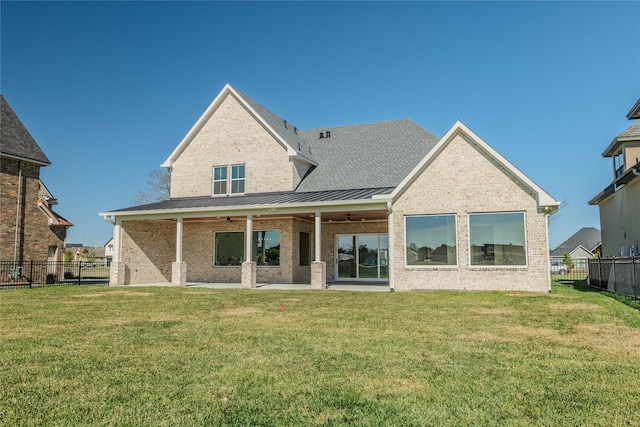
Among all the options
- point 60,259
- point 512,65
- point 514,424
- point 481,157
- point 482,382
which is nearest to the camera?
point 514,424

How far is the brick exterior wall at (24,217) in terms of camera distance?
20078mm

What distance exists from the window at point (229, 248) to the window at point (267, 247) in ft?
3.02

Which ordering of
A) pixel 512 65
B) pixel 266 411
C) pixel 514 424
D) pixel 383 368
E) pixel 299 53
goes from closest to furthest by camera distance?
pixel 514 424 → pixel 266 411 → pixel 383 368 → pixel 512 65 → pixel 299 53

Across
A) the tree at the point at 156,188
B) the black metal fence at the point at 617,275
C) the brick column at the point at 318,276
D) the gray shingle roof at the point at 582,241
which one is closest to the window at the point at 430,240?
the brick column at the point at 318,276

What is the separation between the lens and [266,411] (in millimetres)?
3504

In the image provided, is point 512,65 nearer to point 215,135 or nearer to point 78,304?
point 215,135

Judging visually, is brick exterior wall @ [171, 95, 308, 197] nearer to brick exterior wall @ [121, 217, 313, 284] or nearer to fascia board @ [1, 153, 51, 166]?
brick exterior wall @ [121, 217, 313, 284]

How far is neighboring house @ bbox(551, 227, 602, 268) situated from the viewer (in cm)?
5919

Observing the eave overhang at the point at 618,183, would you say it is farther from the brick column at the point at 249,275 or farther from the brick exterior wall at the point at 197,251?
the brick column at the point at 249,275

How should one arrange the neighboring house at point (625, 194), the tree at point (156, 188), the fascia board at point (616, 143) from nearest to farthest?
the neighboring house at point (625, 194) < the fascia board at point (616, 143) < the tree at point (156, 188)

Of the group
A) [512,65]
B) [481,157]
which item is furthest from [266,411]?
[512,65]

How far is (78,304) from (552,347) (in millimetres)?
11680

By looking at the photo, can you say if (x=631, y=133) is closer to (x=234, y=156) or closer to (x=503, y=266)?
(x=503, y=266)

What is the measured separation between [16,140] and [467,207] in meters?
22.7
